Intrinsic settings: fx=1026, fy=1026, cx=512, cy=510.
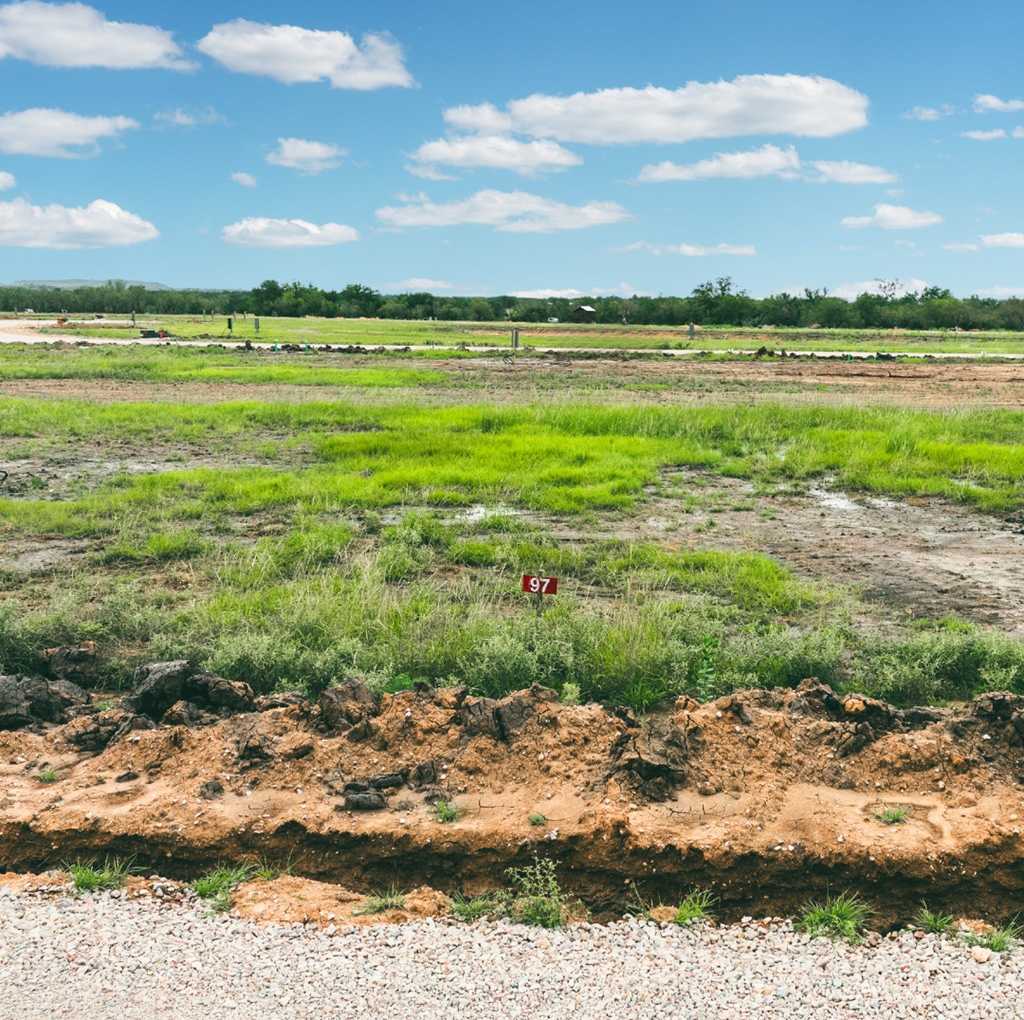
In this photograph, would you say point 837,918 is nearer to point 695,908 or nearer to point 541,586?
point 695,908

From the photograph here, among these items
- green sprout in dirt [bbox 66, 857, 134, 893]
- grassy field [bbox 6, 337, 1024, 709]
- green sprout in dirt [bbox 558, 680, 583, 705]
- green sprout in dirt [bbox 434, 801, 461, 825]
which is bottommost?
green sprout in dirt [bbox 66, 857, 134, 893]

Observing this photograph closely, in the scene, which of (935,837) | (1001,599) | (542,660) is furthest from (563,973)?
(1001,599)

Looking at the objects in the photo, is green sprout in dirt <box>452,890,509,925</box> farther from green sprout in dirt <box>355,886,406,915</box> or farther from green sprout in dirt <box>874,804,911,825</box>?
green sprout in dirt <box>874,804,911,825</box>

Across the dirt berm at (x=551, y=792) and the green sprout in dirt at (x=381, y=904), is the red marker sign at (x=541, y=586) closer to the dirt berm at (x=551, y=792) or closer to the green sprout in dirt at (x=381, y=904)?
the dirt berm at (x=551, y=792)

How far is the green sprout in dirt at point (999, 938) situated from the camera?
4.62 metres

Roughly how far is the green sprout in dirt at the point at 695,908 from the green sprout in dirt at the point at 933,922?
38.4 inches

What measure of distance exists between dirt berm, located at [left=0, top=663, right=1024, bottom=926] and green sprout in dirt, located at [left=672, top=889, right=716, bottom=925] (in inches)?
2.8

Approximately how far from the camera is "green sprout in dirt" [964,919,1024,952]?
462 cm

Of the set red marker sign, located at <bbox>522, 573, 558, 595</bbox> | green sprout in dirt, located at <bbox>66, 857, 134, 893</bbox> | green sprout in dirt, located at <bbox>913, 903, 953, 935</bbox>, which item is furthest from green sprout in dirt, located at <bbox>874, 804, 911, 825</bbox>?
green sprout in dirt, located at <bbox>66, 857, 134, 893</bbox>

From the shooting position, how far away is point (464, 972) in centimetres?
437

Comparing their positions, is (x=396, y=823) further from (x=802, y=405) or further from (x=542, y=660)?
(x=802, y=405)

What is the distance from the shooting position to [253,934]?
15.2ft

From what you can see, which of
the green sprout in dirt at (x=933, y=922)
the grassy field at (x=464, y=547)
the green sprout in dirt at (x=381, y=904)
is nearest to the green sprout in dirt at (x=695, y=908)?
the green sprout in dirt at (x=933, y=922)

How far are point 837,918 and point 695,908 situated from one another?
0.66 meters
